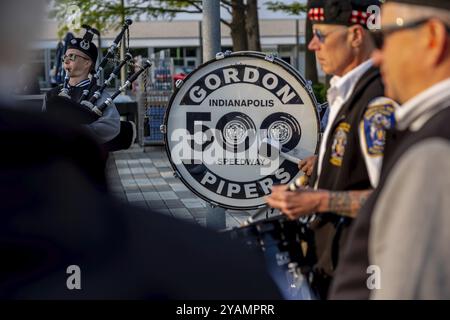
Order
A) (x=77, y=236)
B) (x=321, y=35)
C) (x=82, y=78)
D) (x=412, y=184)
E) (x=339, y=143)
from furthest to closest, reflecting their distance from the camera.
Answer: (x=82, y=78) < (x=321, y=35) < (x=339, y=143) < (x=412, y=184) < (x=77, y=236)

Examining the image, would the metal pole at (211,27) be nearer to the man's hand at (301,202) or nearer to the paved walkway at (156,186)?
the paved walkway at (156,186)

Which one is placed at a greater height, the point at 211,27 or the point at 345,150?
the point at 211,27

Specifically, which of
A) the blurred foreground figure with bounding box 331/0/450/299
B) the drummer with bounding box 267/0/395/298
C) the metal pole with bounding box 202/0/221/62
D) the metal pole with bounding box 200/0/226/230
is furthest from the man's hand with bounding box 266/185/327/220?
the metal pole with bounding box 202/0/221/62

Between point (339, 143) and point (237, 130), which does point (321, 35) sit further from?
point (237, 130)

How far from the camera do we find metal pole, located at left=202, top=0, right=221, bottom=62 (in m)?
Answer: 5.58

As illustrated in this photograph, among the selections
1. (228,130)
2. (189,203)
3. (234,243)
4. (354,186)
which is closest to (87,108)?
(228,130)

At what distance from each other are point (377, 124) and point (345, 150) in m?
0.14

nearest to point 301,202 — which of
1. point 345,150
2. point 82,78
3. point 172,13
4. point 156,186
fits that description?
point 345,150

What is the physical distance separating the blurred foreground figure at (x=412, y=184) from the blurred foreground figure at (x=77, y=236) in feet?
1.53

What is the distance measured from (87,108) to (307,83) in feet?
4.71

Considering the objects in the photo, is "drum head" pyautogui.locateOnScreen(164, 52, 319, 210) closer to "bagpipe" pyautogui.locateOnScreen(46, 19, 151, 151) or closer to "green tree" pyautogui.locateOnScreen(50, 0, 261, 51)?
"bagpipe" pyautogui.locateOnScreen(46, 19, 151, 151)

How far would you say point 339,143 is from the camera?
247cm

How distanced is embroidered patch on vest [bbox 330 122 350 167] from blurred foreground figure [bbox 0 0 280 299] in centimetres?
156
